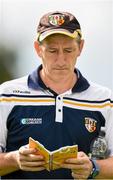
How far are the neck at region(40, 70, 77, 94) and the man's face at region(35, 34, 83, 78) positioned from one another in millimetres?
93

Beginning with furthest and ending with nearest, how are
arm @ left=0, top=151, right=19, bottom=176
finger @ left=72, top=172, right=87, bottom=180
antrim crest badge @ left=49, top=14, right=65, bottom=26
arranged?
antrim crest badge @ left=49, top=14, right=65, bottom=26, arm @ left=0, top=151, right=19, bottom=176, finger @ left=72, top=172, right=87, bottom=180

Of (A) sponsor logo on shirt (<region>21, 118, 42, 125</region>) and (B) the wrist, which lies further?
(A) sponsor logo on shirt (<region>21, 118, 42, 125</region>)

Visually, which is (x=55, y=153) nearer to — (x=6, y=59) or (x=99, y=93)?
(x=99, y=93)

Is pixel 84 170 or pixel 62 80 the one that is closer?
pixel 84 170

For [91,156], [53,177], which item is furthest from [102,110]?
[53,177]

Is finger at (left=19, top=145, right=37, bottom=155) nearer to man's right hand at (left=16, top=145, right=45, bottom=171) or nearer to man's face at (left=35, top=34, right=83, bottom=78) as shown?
man's right hand at (left=16, top=145, right=45, bottom=171)

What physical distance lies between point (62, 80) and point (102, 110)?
37 centimetres

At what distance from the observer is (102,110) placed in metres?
4.04

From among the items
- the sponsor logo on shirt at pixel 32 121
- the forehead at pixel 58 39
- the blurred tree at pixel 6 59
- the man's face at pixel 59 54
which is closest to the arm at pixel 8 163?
the sponsor logo on shirt at pixel 32 121

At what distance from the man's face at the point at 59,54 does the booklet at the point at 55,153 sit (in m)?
0.62

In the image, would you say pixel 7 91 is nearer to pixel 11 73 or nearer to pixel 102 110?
pixel 102 110

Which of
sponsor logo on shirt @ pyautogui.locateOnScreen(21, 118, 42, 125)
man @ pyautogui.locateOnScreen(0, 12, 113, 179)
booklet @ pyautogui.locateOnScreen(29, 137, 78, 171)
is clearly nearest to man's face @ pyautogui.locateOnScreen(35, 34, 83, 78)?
man @ pyautogui.locateOnScreen(0, 12, 113, 179)

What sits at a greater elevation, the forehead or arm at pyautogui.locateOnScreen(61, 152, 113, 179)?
the forehead

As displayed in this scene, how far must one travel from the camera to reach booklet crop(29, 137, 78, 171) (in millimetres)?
3529
